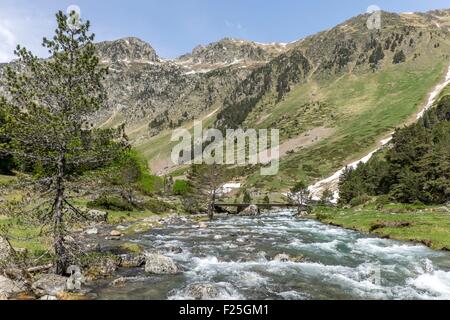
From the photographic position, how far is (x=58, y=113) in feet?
74.0

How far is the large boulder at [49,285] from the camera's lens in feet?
64.4

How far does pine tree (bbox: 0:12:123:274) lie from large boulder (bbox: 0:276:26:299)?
2535 millimetres

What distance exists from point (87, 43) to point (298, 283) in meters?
19.2

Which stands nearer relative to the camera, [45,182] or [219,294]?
[219,294]

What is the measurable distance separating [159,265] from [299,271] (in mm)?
9579

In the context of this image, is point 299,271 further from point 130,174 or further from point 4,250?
Answer: point 130,174

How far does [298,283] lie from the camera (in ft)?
78.3

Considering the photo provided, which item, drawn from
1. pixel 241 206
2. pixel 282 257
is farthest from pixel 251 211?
pixel 282 257

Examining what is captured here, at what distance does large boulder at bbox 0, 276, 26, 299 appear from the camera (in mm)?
18781

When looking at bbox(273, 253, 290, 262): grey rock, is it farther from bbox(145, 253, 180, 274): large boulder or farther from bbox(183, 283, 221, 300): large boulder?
bbox(183, 283, 221, 300): large boulder

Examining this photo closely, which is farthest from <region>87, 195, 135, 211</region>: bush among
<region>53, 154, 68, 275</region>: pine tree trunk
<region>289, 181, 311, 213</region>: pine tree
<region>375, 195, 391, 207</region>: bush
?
<region>289, 181, 311, 213</region>: pine tree

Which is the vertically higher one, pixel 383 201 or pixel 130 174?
pixel 130 174
